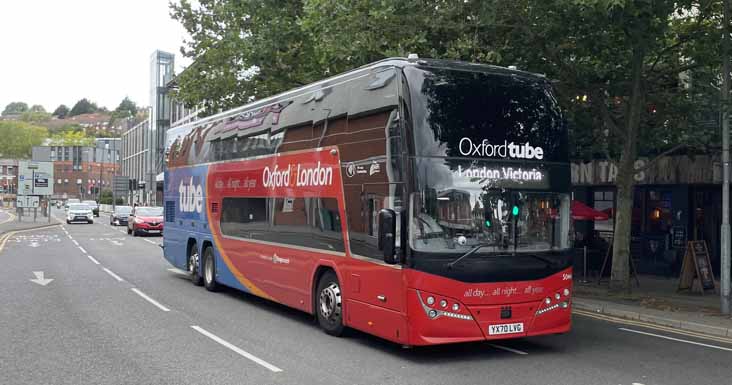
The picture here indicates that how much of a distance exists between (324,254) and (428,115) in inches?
114

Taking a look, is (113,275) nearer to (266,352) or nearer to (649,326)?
(266,352)

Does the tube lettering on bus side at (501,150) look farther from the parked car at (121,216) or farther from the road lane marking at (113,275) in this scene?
the parked car at (121,216)

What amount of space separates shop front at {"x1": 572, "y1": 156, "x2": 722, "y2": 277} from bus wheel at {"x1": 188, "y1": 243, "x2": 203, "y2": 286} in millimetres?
11116

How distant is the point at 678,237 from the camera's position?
2086cm

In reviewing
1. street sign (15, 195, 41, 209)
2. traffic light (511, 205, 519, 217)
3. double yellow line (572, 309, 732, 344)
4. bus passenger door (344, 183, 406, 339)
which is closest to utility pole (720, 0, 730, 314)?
double yellow line (572, 309, 732, 344)

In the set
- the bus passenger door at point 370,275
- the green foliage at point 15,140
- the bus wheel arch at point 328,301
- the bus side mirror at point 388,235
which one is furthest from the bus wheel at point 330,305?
the green foliage at point 15,140

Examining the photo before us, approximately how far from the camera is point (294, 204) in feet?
38.5

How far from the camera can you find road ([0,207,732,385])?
26.7 feet

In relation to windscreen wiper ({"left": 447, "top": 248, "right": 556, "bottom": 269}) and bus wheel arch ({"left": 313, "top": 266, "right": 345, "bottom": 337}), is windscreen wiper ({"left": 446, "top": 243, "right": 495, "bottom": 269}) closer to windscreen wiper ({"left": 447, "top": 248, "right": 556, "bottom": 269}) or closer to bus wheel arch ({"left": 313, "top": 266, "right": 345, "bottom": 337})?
windscreen wiper ({"left": 447, "top": 248, "right": 556, "bottom": 269})

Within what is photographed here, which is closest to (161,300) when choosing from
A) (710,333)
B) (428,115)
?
(428,115)

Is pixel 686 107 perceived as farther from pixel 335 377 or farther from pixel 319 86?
pixel 335 377

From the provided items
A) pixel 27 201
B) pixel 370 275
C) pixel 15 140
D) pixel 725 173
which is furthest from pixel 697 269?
pixel 15 140

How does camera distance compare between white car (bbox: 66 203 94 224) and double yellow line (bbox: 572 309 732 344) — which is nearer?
double yellow line (bbox: 572 309 732 344)

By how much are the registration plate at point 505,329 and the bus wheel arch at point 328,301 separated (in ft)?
7.33
